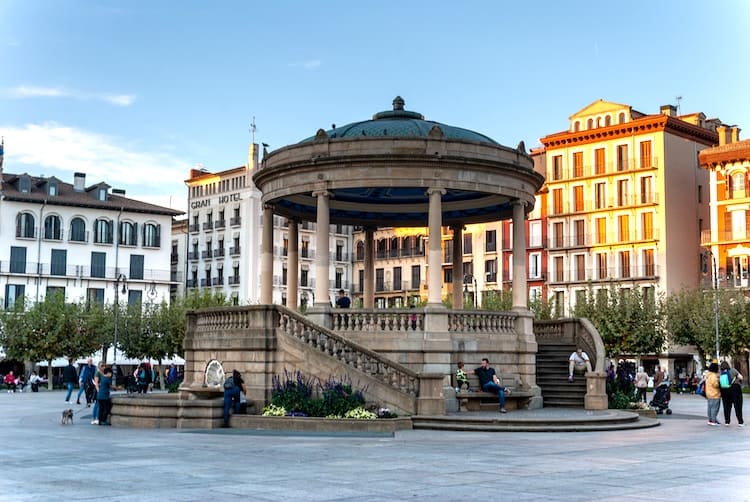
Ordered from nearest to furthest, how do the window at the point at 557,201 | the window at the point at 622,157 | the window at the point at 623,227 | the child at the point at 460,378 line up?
the child at the point at 460,378, the window at the point at 623,227, the window at the point at 622,157, the window at the point at 557,201

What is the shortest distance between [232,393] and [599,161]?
236 feet

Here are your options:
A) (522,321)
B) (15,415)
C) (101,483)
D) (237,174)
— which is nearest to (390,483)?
(101,483)

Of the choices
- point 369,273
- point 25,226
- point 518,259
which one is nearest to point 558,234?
point 25,226

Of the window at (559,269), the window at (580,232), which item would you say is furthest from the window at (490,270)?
the window at (580,232)

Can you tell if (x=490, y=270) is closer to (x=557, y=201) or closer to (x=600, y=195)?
(x=557, y=201)

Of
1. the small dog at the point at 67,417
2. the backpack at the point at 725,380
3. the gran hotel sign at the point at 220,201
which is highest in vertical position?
the gran hotel sign at the point at 220,201

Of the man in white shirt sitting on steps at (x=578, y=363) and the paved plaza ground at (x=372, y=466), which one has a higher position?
the man in white shirt sitting on steps at (x=578, y=363)

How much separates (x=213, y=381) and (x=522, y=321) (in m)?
9.48

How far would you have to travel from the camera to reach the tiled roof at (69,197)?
9006cm

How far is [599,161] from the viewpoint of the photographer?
91.4 m

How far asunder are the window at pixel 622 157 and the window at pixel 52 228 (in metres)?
52.4

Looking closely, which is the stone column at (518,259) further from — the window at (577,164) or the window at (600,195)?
the window at (577,164)

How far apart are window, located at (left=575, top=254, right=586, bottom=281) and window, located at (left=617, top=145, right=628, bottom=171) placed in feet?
29.6

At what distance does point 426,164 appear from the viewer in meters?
28.0
